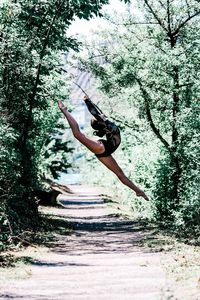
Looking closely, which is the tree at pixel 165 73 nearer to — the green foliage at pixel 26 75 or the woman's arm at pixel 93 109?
the green foliage at pixel 26 75

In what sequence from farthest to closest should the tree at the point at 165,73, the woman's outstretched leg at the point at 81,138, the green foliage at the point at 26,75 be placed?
the tree at the point at 165,73 < the green foliage at the point at 26,75 < the woman's outstretched leg at the point at 81,138

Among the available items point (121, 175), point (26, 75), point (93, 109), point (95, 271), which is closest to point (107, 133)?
point (93, 109)

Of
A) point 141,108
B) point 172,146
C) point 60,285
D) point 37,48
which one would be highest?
point 37,48

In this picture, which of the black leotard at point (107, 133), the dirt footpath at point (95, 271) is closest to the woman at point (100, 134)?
the black leotard at point (107, 133)

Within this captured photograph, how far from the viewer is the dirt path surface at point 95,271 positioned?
8.34 m

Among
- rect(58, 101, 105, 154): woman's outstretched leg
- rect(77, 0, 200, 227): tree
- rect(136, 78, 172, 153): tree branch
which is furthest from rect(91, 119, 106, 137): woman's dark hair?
rect(136, 78, 172, 153): tree branch

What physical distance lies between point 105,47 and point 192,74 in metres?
3.78

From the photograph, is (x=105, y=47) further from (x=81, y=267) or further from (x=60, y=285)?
(x=60, y=285)

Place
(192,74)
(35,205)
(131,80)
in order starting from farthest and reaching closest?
(35,205) → (131,80) → (192,74)

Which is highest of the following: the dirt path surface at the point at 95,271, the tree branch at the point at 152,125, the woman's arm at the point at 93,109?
the tree branch at the point at 152,125

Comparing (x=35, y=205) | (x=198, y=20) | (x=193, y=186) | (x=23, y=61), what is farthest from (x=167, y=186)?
(x=23, y=61)

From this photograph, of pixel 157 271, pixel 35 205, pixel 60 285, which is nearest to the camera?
pixel 60 285

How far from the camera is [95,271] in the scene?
1070cm

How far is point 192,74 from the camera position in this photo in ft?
47.0
